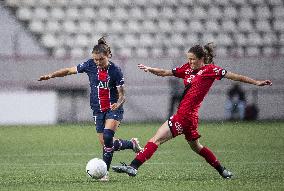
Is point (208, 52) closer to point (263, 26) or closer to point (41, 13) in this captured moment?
point (41, 13)

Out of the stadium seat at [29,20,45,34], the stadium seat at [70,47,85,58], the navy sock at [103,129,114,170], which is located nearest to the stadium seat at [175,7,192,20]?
the stadium seat at [70,47,85,58]

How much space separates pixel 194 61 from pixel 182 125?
0.87 metres

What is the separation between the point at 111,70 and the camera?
12406 millimetres

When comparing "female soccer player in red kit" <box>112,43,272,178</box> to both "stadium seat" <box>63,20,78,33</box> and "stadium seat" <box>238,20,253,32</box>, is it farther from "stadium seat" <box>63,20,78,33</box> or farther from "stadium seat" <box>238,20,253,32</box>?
"stadium seat" <box>238,20,253,32</box>

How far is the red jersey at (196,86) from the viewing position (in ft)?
38.6

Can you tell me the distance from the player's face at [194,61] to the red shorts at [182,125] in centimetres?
68

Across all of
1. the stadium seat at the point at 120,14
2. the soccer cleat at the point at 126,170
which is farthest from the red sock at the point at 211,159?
the stadium seat at the point at 120,14

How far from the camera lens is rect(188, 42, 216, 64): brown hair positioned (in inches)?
462

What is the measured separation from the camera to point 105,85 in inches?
490

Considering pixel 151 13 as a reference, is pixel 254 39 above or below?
below

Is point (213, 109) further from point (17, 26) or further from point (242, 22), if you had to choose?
point (17, 26)

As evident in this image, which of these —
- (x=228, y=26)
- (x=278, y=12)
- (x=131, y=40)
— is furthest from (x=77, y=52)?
(x=278, y=12)

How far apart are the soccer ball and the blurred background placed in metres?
16.6

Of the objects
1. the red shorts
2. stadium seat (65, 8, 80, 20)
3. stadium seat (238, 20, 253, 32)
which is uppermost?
the red shorts
